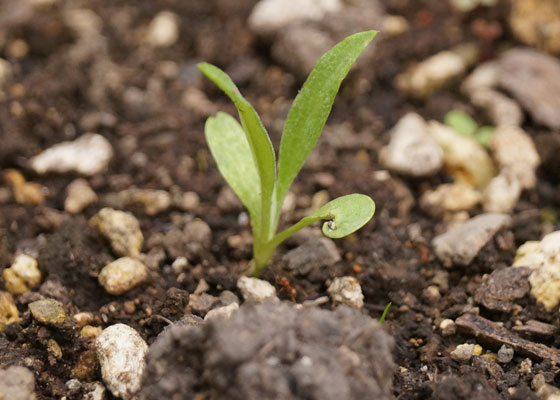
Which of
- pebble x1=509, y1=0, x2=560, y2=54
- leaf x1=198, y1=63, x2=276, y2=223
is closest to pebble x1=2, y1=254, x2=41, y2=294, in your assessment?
leaf x1=198, y1=63, x2=276, y2=223

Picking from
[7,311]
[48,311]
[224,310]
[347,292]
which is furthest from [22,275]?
[347,292]

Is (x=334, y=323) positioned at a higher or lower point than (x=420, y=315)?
higher

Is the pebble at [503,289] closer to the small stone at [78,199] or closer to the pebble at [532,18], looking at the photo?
the small stone at [78,199]

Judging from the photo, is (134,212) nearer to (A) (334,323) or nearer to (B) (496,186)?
(A) (334,323)

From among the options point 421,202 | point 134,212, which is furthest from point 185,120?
point 421,202

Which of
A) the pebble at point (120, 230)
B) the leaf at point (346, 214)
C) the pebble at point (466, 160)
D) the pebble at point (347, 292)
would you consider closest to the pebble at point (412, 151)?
the pebble at point (466, 160)

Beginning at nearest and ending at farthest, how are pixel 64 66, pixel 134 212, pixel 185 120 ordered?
pixel 134 212 → pixel 185 120 → pixel 64 66

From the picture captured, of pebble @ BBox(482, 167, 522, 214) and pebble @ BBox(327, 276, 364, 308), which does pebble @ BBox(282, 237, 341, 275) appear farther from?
pebble @ BBox(482, 167, 522, 214)
